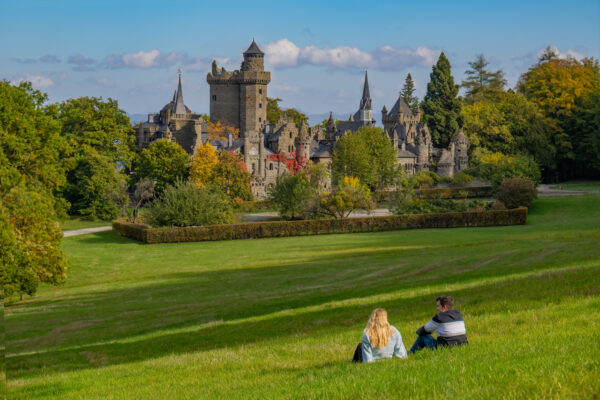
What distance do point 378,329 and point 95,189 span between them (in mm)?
67581

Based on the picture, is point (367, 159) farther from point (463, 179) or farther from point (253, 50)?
point (253, 50)

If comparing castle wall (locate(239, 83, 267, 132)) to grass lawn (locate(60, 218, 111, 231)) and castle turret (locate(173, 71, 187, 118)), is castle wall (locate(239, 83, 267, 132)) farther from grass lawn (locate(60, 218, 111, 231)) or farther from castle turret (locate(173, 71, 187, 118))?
grass lawn (locate(60, 218, 111, 231))

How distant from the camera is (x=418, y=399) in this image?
8.54m

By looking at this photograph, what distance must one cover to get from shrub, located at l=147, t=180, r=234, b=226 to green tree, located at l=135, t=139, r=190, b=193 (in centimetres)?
2586

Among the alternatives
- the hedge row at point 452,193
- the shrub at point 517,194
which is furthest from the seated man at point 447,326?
the hedge row at point 452,193

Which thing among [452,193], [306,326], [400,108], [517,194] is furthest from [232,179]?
[306,326]

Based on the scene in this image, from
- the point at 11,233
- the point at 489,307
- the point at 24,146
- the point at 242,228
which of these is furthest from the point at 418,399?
the point at 242,228

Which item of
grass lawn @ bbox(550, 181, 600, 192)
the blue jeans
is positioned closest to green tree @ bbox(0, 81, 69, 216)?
the blue jeans

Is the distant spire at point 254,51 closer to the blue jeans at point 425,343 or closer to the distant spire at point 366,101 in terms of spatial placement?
the distant spire at point 366,101

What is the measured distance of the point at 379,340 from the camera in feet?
36.5

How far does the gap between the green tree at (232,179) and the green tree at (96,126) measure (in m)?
12.9

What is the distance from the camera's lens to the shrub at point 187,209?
58.0m

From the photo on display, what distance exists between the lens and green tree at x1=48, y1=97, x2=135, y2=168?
8675cm

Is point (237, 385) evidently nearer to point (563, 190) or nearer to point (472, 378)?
point (472, 378)
